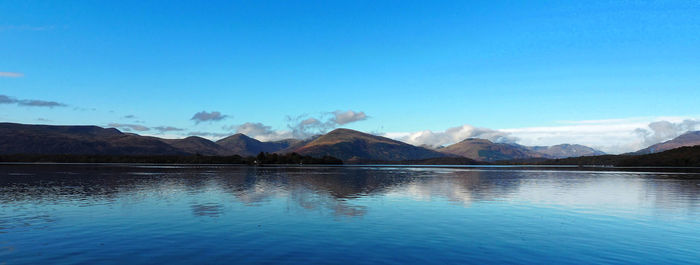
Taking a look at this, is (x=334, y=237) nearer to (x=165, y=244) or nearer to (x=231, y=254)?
(x=231, y=254)

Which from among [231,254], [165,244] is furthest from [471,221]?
[165,244]

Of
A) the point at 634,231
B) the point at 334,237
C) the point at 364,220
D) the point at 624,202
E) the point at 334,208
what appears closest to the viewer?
the point at 334,237

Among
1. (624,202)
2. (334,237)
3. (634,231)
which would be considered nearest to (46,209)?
(334,237)

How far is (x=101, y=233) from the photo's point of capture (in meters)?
28.3

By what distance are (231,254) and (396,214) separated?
20.7 metres

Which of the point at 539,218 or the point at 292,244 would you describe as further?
the point at 539,218

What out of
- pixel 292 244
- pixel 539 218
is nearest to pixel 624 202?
pixel 539 218

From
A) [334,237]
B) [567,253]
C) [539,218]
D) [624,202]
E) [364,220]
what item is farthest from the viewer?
[624,202]

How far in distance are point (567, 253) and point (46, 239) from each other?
32.1 m

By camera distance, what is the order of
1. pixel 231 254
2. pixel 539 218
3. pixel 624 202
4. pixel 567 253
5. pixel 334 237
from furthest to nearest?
pixel 624 202
pixel 539 218
pixel 334 237
pixel 567 253
pixel 231 254

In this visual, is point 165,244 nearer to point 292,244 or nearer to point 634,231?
point 292,244

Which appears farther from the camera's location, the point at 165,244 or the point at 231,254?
the point at 165,244

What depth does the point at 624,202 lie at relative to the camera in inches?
2116

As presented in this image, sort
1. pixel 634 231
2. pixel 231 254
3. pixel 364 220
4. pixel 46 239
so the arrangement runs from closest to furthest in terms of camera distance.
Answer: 1. pixel 231 254
2. pixel 46 239
3. pixel 634 231
4. pixel 364 220
